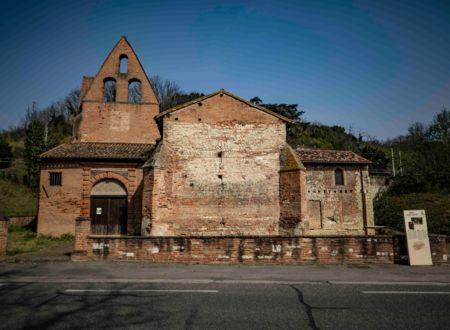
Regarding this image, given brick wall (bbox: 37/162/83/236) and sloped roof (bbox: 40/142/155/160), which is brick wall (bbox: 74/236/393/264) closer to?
brick wall (bbox: 37/162/83/236)

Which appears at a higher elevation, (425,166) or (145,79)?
(145,79)

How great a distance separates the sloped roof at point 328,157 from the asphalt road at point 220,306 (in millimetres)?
15435

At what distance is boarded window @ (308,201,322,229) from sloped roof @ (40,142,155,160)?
479 inches

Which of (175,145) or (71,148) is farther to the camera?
(71,148)

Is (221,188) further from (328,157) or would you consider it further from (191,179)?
(328,157)

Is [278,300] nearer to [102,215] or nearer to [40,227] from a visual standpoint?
[102,215]

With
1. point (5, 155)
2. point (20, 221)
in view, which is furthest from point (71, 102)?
point (20, 221)

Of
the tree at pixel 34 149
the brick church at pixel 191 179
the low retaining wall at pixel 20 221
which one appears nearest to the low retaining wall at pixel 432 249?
the brick church at pixel 191 179

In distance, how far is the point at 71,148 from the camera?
1931 cm

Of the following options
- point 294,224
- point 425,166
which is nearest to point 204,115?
point 294,224

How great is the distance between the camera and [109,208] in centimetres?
1792

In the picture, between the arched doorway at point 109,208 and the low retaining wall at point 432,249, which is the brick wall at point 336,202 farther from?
the arched doorway at point 109,208

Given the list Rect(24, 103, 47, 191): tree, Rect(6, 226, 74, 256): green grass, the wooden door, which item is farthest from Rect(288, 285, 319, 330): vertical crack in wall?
Rect(24, 103, 47, 191): tree

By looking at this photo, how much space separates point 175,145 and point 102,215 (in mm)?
6715
